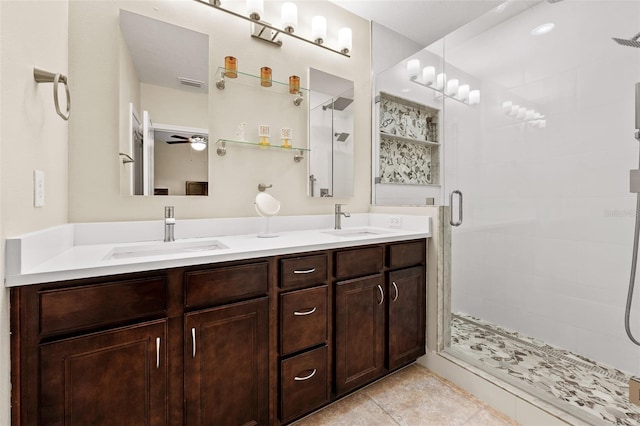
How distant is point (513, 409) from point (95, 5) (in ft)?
9.76

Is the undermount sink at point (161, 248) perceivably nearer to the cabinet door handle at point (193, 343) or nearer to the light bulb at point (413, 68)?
the cabinet door handle at point (193, 343)

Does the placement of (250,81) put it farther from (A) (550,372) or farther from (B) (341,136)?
(A) (550,372)

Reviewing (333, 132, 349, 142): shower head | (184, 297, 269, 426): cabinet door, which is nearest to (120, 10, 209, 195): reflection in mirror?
(184, 297, 269, 426): cabinet door

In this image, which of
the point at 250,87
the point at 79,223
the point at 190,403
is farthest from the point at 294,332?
the point at 250,87

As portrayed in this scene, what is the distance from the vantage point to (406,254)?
6.20 ft

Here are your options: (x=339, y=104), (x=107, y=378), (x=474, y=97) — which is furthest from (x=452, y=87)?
(x=107, y=378)

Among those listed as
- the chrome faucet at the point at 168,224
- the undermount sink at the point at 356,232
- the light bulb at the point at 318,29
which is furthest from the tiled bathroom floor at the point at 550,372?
the light bulb at the point at 318,29

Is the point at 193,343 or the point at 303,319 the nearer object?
the point at 193,343

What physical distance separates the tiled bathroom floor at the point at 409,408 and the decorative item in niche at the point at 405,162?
143 centimetres

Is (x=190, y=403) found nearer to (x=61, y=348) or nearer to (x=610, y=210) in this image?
(x=61, y=348)

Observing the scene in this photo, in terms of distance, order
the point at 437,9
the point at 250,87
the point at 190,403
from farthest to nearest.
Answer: the point at 437,9, the point at 250,87, the point at 190,403

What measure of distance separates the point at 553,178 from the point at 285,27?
6.94 ft

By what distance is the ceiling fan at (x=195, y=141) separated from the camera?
5.53 ft

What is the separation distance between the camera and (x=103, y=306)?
992mm
